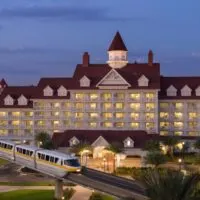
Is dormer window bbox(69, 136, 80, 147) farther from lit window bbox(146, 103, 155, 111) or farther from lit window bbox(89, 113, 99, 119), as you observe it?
lit window bbox(146, 103, 155, 111)

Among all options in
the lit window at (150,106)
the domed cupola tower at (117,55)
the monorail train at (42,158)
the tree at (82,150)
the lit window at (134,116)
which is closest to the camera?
the monorail train at (42,158)

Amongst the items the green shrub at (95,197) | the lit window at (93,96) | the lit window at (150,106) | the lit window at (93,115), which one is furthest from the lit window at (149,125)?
the green shrub at (95,197)

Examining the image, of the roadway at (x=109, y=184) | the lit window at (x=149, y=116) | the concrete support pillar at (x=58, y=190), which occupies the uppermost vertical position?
the lit window at (x=149, y=116)

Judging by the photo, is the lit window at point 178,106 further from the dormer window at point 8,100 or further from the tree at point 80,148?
the dormer window at point 8,100

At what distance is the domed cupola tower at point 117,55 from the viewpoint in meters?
100

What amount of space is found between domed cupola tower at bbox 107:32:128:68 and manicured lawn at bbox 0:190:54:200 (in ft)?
155

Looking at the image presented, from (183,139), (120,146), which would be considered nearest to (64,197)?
(120,146)

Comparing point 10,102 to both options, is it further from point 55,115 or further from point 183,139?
point 183,139

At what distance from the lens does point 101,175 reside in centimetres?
4978

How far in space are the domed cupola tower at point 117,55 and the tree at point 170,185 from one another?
7771 centimetres

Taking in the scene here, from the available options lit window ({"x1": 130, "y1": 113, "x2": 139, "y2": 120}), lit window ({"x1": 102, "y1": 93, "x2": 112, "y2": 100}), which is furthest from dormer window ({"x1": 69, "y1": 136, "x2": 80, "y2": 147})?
lit window ({"x1": 130, "y1": 113, "x2": 139, "y2": 120})

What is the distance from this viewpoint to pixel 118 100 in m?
96.2

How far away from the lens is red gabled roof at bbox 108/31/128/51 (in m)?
101

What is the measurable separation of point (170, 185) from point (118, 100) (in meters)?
74.3
